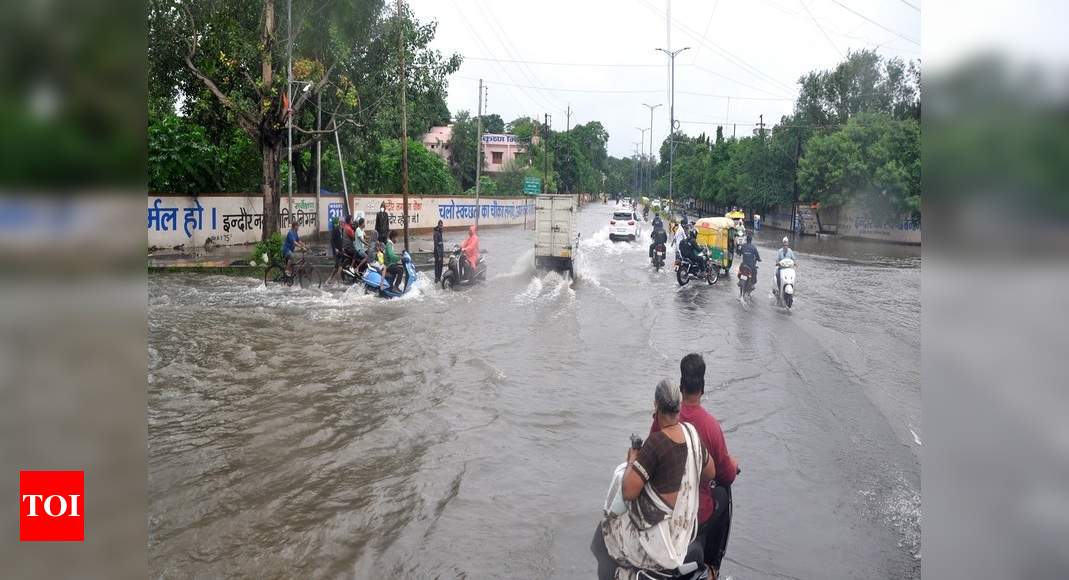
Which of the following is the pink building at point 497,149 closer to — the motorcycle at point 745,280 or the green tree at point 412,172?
the green tree at point 412,172

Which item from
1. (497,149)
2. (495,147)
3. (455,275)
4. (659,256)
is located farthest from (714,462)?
(495,147)

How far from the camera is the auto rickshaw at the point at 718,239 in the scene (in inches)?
911

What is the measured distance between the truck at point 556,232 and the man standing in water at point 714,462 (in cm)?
1725

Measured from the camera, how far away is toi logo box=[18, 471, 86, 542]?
1788mm

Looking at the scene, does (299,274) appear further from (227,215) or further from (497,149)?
(497,149)

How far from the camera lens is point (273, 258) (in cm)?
2045

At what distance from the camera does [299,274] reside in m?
17.6

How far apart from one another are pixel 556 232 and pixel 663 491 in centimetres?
1792

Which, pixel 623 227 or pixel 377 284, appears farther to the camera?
pixel 623 227

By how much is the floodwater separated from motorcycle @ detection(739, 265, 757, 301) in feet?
5.56

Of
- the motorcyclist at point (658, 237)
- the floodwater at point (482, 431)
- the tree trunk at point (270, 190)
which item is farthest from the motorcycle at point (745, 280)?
the tree trunk at point (270, 190)

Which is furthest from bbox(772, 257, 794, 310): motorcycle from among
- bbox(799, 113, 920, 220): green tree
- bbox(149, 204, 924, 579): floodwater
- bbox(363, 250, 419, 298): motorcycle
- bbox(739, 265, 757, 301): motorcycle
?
bbox(799, 113, 920, 220): green tree

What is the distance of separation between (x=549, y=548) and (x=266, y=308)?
10820 mm

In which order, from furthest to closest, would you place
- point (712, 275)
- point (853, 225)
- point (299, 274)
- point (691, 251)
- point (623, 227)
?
point (853, 225) → point (623, 227) → point (712, 275) → point (691, 251) → point (299, 274)
